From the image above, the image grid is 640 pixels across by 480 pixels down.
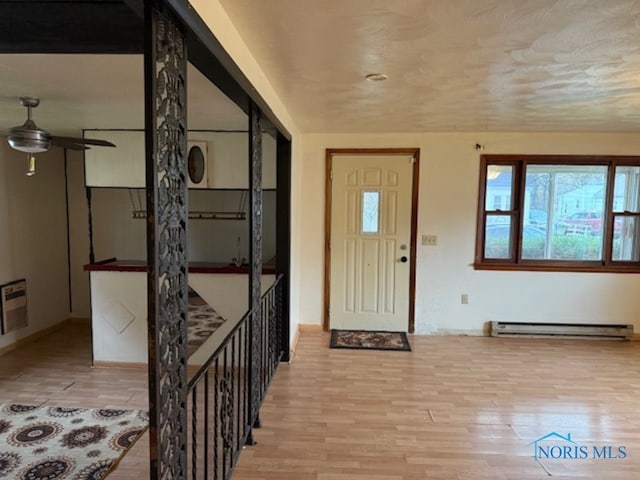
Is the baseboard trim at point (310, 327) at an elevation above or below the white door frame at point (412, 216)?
below

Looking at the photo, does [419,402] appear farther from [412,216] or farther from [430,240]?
[412,216]

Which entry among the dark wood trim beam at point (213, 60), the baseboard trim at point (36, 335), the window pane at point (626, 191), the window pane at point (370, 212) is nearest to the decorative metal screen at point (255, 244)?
the dark wood trim beam at point (213, 60)

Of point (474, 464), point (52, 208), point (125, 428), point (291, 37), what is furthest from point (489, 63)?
point (52, 208)

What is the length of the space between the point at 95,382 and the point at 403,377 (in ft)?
8.34

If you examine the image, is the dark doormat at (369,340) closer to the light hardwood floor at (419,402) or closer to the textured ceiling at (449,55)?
the light hardwood floor at (419,402)

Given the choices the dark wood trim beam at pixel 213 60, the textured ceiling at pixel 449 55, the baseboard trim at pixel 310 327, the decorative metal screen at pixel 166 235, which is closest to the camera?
the decorative metal screen at pixel 166 235

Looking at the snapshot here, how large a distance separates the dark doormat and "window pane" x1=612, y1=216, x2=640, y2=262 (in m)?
2.47

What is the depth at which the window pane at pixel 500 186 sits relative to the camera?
4.52m

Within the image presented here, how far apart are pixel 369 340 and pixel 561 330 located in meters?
2.09

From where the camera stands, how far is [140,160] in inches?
150

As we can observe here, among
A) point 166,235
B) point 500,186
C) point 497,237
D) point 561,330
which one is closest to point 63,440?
point 166,235

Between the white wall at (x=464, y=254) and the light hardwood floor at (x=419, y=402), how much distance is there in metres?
0.31

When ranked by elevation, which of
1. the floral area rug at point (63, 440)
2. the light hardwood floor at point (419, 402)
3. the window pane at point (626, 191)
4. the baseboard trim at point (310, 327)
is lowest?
the floral area rug at point (63, 440)

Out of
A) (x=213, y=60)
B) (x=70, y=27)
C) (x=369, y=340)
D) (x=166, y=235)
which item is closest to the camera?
(x=166, y=235)
